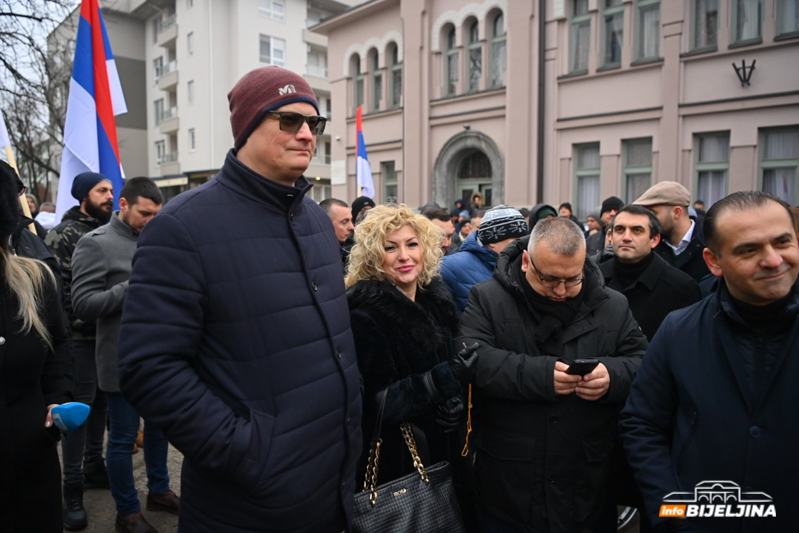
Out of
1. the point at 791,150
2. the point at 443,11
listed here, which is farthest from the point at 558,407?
the point at 443,11

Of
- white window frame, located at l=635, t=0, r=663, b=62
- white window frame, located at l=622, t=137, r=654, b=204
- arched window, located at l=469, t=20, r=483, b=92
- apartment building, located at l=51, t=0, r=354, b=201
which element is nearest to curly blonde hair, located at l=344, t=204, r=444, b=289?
white window frame, located at l=622, t=137, r=654, b=204

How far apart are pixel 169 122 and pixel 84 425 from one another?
111 feet

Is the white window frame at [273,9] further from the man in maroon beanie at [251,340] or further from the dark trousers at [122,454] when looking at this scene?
the man in maroon beanie at [251,340]

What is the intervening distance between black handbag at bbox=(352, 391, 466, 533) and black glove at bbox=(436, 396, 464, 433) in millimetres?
166

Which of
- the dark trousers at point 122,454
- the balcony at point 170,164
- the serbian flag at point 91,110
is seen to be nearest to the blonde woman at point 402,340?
the dark trousers at point 122,454

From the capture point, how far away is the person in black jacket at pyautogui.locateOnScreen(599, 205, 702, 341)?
3.48 meters

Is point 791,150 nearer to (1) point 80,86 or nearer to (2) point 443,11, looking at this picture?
(2) point 443,11

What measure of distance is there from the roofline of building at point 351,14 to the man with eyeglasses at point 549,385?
17.5 m

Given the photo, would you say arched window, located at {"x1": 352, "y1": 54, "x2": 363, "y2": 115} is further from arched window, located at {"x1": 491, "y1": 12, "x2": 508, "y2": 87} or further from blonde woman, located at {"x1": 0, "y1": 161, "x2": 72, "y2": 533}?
blonde woman, located at {"x1": 0, "y1": 161, "x2": 72, "y2": 533}

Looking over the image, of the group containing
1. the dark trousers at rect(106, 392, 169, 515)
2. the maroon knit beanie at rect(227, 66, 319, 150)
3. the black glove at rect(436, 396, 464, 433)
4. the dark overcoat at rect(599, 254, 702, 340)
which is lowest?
the dark trousers at rect(106, 392, 169, 515)

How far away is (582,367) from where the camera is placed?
2238 millimetres

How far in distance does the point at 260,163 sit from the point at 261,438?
35.7 inches

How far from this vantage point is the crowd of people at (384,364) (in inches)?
67.1

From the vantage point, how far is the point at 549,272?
7.96 ft
